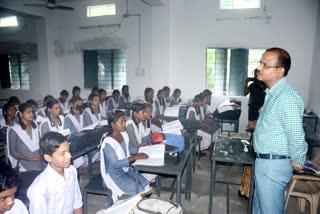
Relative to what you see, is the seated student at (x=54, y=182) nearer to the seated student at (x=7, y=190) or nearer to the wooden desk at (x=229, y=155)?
the seated student at (x=7, y=190)

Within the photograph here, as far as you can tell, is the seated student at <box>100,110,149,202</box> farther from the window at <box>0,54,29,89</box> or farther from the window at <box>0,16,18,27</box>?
the window at <box>0,16,18,27</box>

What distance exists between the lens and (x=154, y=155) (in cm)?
229

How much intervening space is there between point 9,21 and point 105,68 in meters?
3.82

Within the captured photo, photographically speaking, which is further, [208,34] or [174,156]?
[208,34]

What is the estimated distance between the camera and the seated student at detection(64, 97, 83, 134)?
Result: 4.01 meters

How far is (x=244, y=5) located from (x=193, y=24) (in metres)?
1.33

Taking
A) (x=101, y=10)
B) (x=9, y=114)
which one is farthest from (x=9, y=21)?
(x=9, y=114)

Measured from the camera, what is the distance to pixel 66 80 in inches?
301

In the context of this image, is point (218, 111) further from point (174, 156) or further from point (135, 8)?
point (135, 8)

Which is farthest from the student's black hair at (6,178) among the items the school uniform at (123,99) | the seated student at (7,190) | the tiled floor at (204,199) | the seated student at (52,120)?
the school uniform at (123,99)

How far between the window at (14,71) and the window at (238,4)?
246 inches

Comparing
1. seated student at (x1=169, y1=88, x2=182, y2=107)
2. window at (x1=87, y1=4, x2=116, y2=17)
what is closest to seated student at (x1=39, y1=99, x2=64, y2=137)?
seated student at (x1=169, y1=88, x2=182, y2=107)

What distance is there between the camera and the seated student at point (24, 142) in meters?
2.82

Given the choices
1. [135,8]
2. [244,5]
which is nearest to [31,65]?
[135,8]
